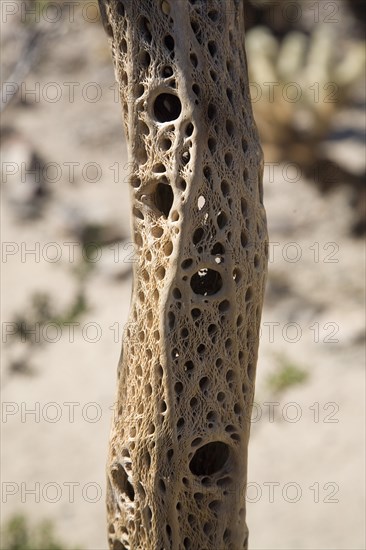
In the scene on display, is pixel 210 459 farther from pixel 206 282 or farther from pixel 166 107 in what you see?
pixel 166 107

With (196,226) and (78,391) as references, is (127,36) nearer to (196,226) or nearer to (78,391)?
(196,226)

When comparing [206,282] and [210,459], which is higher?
[206,282]

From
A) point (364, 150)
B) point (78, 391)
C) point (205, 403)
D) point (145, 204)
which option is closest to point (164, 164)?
point (145, 204)

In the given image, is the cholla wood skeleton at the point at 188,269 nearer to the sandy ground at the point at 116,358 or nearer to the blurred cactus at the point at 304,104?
the sandy ground at the point at 116,358

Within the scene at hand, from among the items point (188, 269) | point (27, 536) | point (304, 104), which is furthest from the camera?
point (304, 104)

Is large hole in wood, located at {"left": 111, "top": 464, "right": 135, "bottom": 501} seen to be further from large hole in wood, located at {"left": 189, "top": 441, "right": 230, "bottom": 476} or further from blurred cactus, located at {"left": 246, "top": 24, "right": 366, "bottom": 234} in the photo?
blurred cactus, located at {"left": 246, "top": 24, "right": 366, "bottom": 234}

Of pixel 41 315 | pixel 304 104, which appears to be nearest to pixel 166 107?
pixel 41 315

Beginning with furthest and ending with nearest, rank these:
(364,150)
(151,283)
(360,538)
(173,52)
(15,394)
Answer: (364,150) → (15,394) → (360,538) → (151,283) → (173,52)

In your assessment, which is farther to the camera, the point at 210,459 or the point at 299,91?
the point at 299,91
